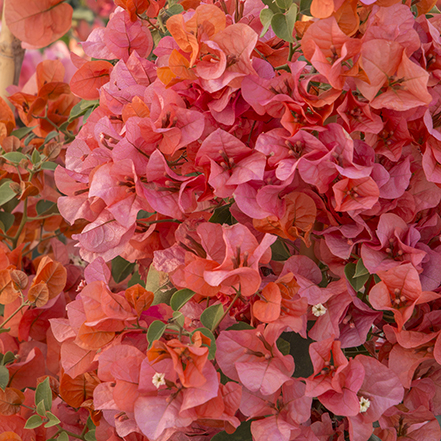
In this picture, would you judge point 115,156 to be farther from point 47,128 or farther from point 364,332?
point 47,128

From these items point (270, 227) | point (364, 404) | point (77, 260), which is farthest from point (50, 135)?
point (364, 404)

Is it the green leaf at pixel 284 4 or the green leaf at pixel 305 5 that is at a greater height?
the green leaf at pixel 284 4

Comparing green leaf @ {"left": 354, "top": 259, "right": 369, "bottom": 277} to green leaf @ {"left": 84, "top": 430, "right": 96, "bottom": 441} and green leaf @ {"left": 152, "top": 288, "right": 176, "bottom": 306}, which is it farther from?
green leaf @ {"left": 84, "top": 430, "right": 96, "bottom": 441}

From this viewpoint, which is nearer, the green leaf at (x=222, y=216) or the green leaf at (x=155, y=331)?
the green leaf at (x=155, y=331)

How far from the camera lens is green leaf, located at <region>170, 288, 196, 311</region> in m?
0.42

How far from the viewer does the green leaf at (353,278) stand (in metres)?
0.44

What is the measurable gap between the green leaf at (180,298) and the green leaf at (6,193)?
32 centimetres

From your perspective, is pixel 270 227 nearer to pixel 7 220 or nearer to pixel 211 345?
pixel 211 345

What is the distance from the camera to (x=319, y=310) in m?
0.45

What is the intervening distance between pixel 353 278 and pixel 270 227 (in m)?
0.09

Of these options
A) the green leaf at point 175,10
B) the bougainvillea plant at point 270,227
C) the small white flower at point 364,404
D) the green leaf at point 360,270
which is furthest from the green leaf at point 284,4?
the small white flower at point 364,404

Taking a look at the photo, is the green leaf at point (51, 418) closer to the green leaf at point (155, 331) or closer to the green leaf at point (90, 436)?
the green leaf at point (90, 436)

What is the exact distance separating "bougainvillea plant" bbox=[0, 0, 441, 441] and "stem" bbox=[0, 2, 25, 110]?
35cm

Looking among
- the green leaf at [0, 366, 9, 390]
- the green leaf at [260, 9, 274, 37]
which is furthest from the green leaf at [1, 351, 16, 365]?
the green leaf at [260, 9, 274, 37]
